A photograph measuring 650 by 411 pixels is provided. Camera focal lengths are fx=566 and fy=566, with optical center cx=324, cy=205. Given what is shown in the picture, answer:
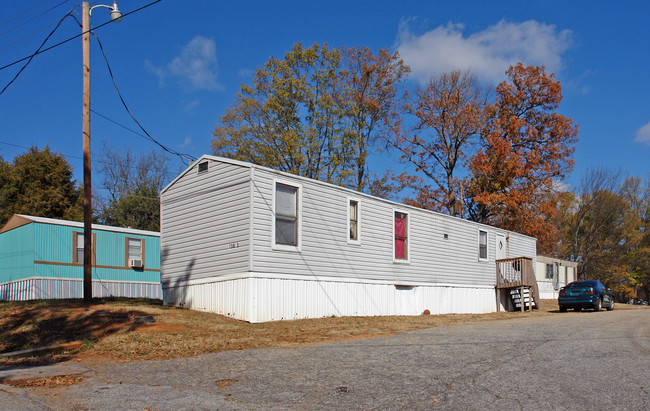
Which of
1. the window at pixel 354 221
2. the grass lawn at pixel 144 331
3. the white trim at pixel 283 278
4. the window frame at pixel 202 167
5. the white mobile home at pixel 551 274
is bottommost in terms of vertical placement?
the white mobile home at pixel 551 274

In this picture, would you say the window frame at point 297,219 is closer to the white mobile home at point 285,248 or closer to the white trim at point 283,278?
the white mobile home at point 285,248

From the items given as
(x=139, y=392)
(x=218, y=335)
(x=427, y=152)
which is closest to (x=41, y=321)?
(x=218, y=335)

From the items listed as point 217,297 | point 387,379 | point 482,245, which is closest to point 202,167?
point 217,297

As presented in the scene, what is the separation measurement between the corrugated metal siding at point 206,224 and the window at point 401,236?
6566 millimetres

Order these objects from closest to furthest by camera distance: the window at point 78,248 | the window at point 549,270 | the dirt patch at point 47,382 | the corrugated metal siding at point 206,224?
the dirt patch at point 47,382, the corrugated metal siding at point 206,224, the window at point 78,248, the window at point 549,270

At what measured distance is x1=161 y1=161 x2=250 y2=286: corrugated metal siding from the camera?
14523mm

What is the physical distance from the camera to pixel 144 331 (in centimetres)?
1116

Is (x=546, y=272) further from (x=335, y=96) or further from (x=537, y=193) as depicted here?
(x=335, y=96)

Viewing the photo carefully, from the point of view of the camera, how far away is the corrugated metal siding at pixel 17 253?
21.2 meters

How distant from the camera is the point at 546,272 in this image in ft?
129

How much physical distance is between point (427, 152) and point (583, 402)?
3115cm

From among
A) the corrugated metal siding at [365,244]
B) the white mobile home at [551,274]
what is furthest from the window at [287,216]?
the white mobile home at [551,274]

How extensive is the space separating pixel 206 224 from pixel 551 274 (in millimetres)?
31590

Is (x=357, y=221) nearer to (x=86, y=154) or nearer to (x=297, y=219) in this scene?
(x=297, y=219)
